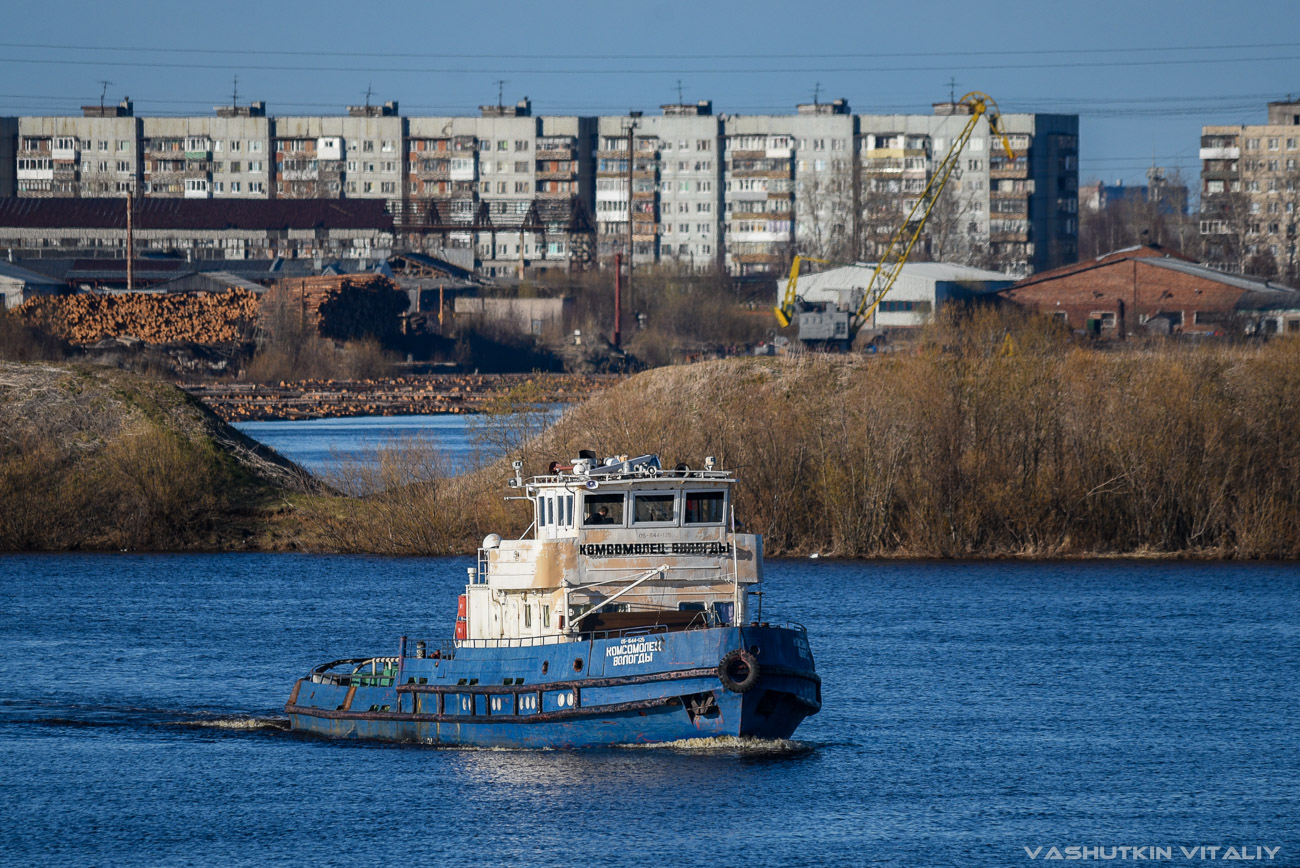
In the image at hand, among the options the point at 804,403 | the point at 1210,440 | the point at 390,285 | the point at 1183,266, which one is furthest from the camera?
the point at 390,285

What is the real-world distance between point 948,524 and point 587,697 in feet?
121

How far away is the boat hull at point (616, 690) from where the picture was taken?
37.1m

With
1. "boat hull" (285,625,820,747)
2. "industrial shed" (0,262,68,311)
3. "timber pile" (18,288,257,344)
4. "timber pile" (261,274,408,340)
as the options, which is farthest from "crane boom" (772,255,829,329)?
"boat hull" (285,625,820,747)

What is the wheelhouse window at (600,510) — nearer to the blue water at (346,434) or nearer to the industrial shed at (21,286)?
the blue water at (346,434)

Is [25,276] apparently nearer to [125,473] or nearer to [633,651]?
[125,473]

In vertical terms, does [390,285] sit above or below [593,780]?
above

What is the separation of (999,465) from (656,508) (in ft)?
116

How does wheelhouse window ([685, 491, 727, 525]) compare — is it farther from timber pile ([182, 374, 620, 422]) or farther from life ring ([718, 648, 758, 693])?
timber pile ([182, 374, 620, 422])

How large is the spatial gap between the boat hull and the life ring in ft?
0.09

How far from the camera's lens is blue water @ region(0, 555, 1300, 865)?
34.2 metres

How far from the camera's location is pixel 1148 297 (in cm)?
15375

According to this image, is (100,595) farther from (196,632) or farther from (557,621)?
(557,621)

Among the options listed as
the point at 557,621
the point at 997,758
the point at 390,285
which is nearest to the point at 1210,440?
the point at 997,758

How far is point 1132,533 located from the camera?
73.1 meters
